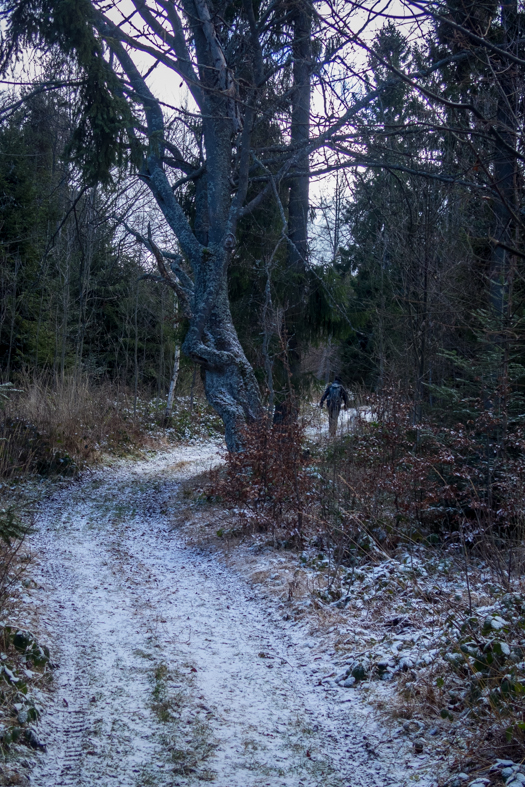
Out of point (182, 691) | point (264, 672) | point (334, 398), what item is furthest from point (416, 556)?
point (334, 398)

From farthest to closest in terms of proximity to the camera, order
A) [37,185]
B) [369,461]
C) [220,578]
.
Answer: [37,185], [369,461], [220,578]

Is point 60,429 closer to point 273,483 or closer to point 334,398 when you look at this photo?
point 273,483

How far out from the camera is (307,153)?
10.1 meters

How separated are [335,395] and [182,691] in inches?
488

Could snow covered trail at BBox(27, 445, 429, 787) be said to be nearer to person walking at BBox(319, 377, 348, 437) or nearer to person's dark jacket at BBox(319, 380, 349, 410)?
person walking at BBox(319, 377, 348, 437)

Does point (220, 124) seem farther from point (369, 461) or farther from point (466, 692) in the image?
point (466, 692)

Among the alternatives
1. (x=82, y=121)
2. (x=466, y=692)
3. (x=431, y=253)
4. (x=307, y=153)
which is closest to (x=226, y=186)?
(x=307, y=153)

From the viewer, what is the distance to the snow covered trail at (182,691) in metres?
3.11

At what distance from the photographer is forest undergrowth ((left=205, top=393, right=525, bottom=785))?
3.46 metres

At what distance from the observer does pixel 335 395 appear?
52.1 ft

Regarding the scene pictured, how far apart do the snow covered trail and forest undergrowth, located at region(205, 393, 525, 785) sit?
358 mm

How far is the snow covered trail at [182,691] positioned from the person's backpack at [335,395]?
9.28 metres

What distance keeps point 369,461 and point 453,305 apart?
361 cm

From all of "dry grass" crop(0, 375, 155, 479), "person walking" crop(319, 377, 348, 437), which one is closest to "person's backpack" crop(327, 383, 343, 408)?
"person walking" crop(319, 377, 348, 437)
